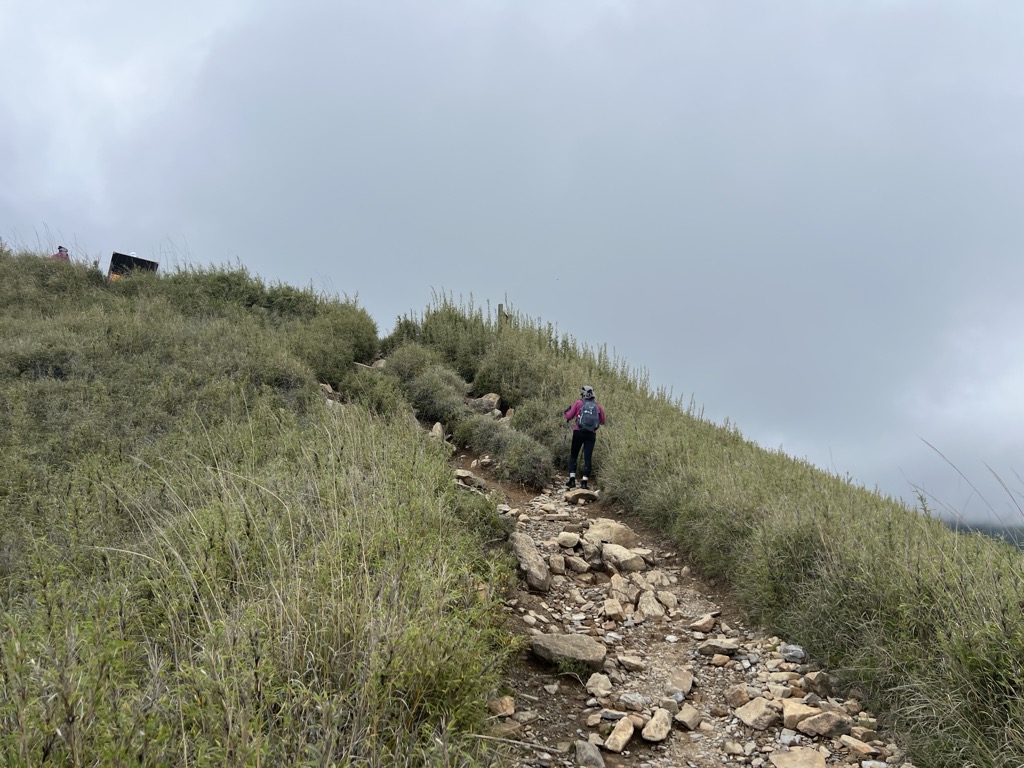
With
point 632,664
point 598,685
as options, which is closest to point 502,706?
point 598,685

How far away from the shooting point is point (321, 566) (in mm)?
3670

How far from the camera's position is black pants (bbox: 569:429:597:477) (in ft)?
32.4

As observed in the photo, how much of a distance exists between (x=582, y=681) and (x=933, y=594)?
252 cm

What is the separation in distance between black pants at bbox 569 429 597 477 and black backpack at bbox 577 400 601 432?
3.1 inches

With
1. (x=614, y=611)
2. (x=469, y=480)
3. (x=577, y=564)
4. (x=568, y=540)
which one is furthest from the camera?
(x=469, y=480)

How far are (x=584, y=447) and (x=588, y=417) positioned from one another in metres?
0.51

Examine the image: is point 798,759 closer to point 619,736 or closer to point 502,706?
point 619,736

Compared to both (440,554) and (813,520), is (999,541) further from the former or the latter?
(440,554)

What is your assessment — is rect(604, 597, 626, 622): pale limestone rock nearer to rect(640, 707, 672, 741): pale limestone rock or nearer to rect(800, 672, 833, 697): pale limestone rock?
rect(640, 707, 672, 741): pale limestone rock

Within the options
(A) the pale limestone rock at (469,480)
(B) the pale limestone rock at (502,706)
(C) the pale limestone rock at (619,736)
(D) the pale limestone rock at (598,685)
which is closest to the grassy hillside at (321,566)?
(B) the pale limestone rock at (502,706)

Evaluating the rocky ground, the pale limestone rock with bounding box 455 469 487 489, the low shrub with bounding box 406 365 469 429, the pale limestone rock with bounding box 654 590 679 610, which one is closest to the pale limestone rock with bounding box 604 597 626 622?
the rocky ground

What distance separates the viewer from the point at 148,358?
10.5 m

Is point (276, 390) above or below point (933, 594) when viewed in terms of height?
above

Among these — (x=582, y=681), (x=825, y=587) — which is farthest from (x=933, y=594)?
(x=582, y=681)
